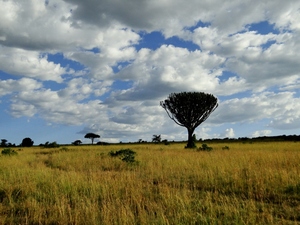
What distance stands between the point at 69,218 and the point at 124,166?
29.7ft

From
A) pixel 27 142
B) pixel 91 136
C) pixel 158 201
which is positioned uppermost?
pixel 91 136

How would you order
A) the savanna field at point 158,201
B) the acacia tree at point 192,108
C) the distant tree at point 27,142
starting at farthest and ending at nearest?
the distant tree at point 27,142 → the acacia tree at point 192,108 → the savanna field at point 158,201

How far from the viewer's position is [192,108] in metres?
42.8

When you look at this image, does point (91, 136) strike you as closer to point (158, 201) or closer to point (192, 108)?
point (192, 108)

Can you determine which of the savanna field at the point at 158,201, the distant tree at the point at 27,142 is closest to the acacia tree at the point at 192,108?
the savanna field at the point at 158,201

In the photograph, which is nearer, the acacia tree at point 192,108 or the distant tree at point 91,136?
the acacia tree at point 192,108

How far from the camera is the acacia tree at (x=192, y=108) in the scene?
42.7 m

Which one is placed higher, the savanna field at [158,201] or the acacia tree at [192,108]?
the acacia tree at [192,108]

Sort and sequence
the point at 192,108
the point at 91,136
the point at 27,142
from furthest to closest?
the point at 91,136 → the point at 27,142 → the point at 192,108

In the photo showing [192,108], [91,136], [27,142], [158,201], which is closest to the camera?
[158,201]

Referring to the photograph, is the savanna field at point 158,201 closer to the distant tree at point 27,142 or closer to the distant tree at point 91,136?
the distant tree at point 27,142

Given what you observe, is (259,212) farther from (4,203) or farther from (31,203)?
(4,203)

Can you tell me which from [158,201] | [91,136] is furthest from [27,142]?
[158,201]

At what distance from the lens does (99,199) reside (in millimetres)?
8219
